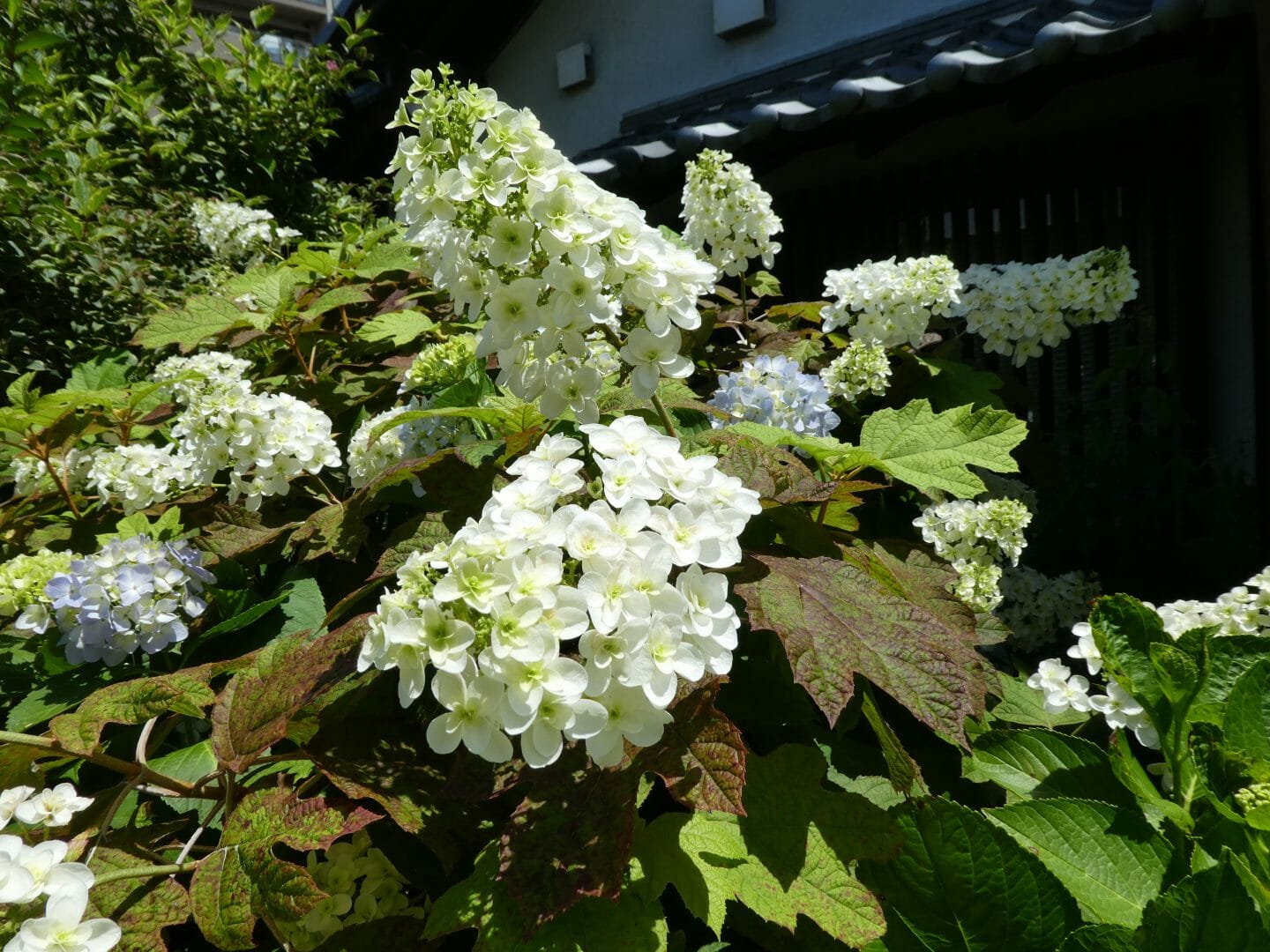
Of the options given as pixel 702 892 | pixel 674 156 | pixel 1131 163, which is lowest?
pixel 702 892

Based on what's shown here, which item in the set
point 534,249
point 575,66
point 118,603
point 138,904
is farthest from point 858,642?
point 575,66

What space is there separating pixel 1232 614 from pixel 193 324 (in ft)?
7.43

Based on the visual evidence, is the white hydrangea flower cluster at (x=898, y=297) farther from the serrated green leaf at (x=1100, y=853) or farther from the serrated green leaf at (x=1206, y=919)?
the serrated green leaf at (x=1206, y=919)

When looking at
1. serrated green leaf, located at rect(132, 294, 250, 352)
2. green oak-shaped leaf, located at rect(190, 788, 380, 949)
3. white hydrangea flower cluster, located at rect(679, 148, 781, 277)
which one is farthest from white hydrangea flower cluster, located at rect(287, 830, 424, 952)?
white hydrangea flower cluster, located at rect(679, 148, 781, 277)

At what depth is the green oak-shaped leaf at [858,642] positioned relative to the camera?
995 mm

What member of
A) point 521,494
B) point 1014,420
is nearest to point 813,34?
point 1014,420

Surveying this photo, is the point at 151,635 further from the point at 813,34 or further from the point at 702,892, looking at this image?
the point at 813,34

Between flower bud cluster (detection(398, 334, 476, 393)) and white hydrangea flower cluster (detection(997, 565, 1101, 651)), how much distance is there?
1.59 meters

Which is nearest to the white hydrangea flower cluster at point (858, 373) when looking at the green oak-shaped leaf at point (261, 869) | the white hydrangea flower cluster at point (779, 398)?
the white hydrangea flower cluster at point (779, 398)

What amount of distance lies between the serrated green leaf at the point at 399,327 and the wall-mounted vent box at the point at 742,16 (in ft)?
13.1

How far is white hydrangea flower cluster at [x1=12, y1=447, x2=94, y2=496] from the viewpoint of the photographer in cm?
189

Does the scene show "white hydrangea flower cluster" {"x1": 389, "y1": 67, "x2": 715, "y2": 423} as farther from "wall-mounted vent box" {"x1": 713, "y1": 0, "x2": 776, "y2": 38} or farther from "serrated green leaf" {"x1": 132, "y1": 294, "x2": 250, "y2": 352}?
"wall-mounted vent box" {"x1": 713, "y1": 0, "x2": 776, "y2": 38}

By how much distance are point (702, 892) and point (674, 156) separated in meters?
3.76

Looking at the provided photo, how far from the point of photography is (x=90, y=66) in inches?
147
